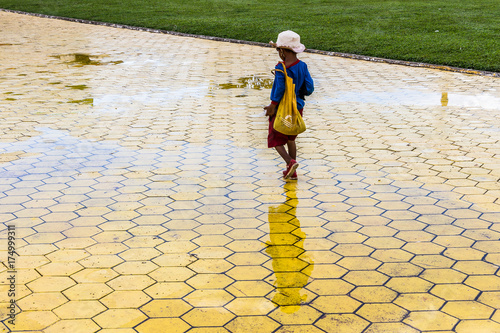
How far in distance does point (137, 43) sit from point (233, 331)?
634 inches

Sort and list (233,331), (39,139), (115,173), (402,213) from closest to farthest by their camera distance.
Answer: (233,331) < (402,213) < (115,173) < (39,139)

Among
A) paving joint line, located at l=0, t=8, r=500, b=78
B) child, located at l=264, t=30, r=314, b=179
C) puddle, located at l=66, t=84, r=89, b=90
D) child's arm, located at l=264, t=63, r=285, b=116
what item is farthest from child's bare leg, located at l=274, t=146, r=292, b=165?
paving joint line, located at l=0, t=8, r=500, b=78

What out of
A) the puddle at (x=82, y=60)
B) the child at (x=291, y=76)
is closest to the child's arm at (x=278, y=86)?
the child at (x=291, y=76)

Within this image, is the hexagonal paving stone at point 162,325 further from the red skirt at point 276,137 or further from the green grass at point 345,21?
the green grass at point 345,21

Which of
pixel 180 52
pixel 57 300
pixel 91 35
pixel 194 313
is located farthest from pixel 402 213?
pixel 91 35

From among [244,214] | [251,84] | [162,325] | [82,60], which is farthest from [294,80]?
[82,60]

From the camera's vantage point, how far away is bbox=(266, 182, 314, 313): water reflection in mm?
3617

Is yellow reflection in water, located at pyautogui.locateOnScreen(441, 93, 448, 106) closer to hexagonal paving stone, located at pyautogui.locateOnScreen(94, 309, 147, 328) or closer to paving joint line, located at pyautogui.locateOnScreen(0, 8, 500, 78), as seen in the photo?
paving joint line, located at pyautogui.locateOnScreen(0, 8, 500, 78)

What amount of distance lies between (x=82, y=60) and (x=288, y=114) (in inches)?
419

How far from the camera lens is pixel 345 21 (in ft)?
66.7

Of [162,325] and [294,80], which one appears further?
[294,80]

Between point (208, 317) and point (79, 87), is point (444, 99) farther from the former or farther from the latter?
point (208, 317)

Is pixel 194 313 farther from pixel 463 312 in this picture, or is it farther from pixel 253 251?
pixel 463 312

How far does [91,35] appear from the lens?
20.2m
